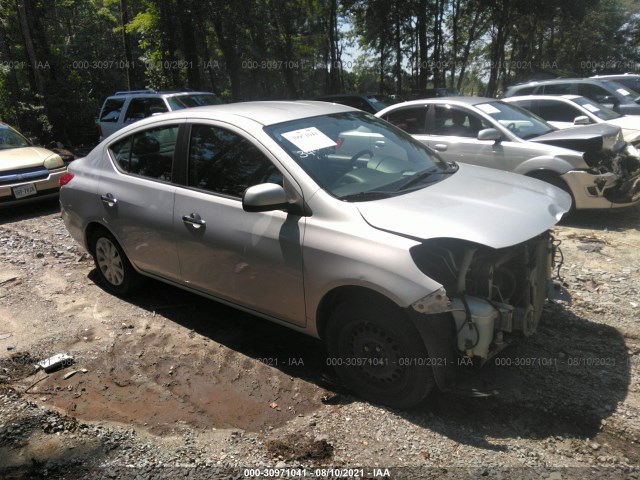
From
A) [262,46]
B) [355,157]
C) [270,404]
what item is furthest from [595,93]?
[262,46]

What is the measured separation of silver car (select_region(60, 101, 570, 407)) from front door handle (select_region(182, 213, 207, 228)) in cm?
1

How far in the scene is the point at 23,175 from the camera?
27.1 ft

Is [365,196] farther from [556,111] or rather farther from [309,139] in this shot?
[556,111]

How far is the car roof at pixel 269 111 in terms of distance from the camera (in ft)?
12.7

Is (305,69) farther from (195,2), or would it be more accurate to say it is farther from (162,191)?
(162,191)

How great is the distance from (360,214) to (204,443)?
163 cm

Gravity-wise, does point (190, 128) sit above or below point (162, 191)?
above

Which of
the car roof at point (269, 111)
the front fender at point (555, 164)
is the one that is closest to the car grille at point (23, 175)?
the car roof at point (269, 111)

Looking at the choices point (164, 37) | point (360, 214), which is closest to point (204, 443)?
point (360, 214)

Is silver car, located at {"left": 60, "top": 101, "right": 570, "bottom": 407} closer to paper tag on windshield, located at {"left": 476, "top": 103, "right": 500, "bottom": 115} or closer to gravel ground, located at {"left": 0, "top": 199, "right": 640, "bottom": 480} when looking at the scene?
gravel ground, located at {"left": 0, "top": 199, "right": 640, "bottom": 480}

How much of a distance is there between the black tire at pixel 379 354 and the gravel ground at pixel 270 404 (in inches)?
5.2

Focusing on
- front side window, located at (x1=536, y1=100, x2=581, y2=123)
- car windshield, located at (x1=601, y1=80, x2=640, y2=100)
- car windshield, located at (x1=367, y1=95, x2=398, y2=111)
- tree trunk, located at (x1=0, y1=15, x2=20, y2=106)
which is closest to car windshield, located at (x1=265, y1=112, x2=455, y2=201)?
front side window, located at (x1=536, y1=100, x2=581, y2=123)

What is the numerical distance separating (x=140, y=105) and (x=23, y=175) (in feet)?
13.7

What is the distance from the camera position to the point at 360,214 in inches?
124
